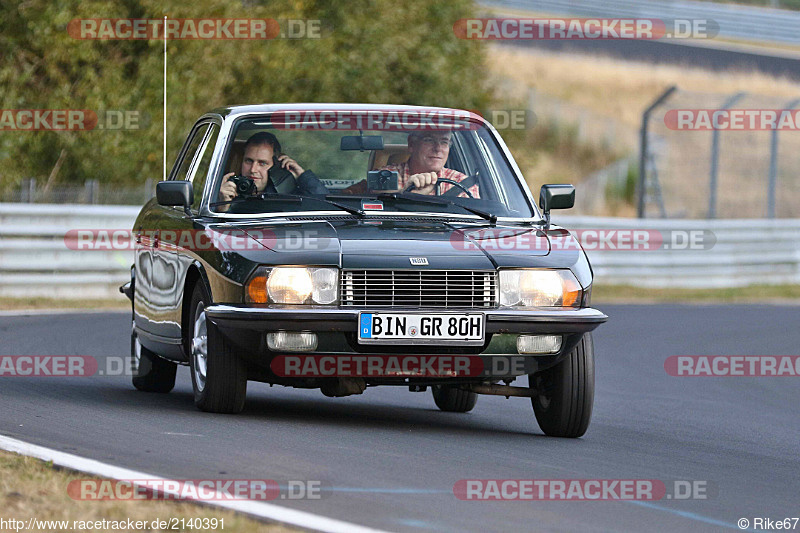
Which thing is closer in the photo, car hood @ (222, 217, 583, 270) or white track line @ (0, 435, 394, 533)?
white track line @ (0, 435, 394, 533)

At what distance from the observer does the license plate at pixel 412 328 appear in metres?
7.88

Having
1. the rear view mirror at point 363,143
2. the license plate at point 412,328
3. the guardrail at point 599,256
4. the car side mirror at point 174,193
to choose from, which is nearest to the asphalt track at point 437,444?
the license plate at point 412,328

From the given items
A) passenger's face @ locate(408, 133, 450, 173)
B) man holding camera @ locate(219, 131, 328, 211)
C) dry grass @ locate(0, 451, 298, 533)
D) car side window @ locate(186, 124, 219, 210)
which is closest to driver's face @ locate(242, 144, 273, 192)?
man holding camera @ locate(219, 131, 328, 211)

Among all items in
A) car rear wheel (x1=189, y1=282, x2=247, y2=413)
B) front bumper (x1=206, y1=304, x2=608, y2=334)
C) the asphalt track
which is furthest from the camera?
car rear wheel (x1=189, y1=282, x2=247, y2=413)

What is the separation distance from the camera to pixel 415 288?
7.95m

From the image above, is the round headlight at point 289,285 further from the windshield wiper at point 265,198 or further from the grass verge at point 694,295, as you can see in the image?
the grass verge at point 694,295

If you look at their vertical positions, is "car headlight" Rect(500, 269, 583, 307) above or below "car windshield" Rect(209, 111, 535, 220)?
below

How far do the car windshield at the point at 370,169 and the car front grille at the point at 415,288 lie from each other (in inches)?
37.3

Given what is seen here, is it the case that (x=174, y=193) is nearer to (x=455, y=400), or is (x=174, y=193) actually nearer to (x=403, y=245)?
(x=403, y=245)

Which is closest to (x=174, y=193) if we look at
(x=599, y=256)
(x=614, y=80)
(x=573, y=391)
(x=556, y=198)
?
(x=556, y=198)

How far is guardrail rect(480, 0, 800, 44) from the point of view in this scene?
61.4 meters

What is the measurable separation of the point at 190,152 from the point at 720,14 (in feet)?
179

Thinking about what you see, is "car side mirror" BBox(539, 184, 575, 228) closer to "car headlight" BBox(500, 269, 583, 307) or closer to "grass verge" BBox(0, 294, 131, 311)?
"car headlight" BBox(500, 269, 583, 307)

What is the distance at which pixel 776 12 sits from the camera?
→ 6306 centimetres
